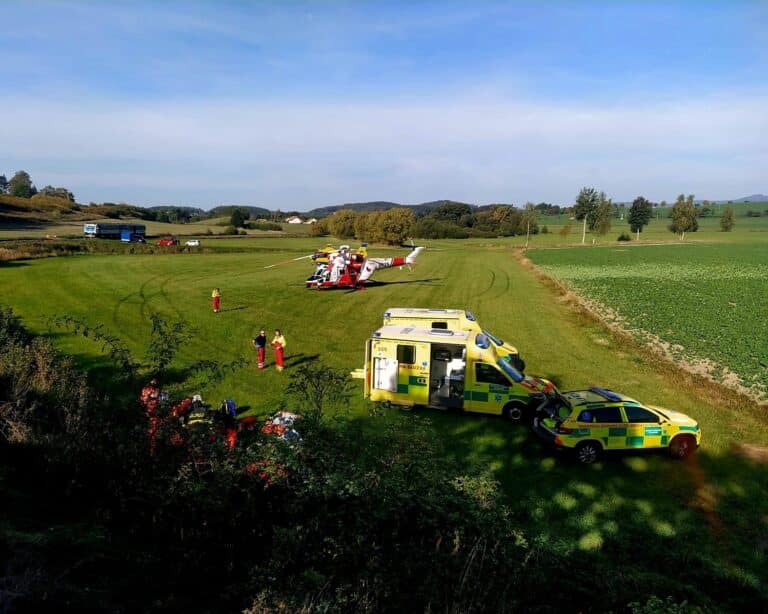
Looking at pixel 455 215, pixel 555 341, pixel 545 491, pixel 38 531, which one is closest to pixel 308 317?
pixel 555 341

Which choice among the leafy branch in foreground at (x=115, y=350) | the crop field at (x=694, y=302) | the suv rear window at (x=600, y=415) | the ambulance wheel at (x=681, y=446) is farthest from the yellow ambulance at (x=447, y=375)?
the crop field at (x=694, y=302)

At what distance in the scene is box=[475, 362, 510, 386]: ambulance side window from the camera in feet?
41.9

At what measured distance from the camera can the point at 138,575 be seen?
201 inches

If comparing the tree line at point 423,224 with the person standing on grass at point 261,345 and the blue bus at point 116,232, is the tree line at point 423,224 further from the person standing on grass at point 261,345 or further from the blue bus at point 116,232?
the person standing on grass at point 261,345

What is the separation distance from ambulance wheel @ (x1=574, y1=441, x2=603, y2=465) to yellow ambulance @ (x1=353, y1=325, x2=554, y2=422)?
2001mm

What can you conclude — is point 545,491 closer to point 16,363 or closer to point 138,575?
point 138,575

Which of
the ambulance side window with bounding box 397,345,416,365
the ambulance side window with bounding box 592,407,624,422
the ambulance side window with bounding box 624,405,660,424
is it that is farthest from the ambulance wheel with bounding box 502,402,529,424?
the ambulance side window with bounding box 397,345,416,365

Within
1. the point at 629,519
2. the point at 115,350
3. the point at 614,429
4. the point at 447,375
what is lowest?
the point at 629,519

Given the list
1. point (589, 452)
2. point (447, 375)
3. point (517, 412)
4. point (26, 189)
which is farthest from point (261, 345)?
point (26, 189)

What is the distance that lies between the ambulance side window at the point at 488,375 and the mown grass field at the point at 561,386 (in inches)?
42.7

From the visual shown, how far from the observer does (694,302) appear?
27922 millimetres

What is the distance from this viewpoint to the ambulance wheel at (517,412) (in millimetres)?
12742

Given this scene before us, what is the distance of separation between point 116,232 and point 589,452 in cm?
7768

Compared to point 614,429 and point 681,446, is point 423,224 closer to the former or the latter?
point 681,446
